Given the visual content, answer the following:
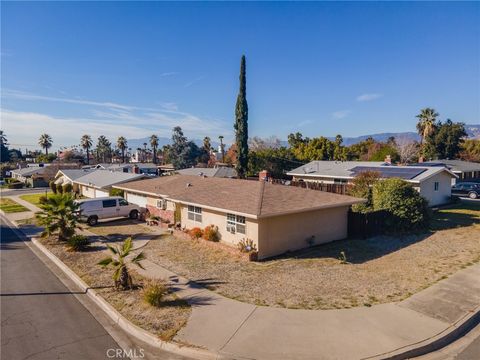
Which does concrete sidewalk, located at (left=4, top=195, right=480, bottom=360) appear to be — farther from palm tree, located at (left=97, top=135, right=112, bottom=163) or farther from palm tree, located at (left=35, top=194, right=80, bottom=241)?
palm tree, located at (left=97, top=135, right=112, bottom=163)

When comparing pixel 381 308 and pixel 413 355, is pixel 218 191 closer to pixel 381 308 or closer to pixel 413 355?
pixel 381 308

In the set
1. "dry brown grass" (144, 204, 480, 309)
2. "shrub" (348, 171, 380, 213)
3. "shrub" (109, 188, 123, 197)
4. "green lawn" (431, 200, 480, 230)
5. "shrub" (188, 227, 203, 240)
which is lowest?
"dry brown grass" (144, 204, 480, 309)

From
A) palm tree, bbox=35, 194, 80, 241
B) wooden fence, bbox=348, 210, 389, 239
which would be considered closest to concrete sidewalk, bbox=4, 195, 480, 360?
wooden fence, bbox=348, 210, 389, 239

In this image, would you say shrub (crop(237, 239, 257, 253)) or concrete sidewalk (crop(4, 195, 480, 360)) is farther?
shrub (crop(237, 239, 257, 253))

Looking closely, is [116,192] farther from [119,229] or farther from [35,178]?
[35,178]

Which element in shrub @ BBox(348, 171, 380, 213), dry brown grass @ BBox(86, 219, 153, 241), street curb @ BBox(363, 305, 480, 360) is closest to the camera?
street curb @ BBox(363, 305, 480, 360)

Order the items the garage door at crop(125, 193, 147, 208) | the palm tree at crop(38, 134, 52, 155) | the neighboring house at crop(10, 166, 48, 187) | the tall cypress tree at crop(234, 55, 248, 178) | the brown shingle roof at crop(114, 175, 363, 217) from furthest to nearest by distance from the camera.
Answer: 1. the palm tree at crop(38, 134, 52, 155)
2. the neighboring house at crop(10, 166, 48, 187)
3. the tall cypress tree at crop(234, 55, 248, 178)
4. the garage door at crop(125, 193, 147, 208)
5. the brown shingle roof at crop(114, 175, 363, 217)

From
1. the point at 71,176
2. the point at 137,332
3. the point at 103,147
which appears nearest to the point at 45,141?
the point at 103,147
